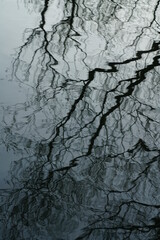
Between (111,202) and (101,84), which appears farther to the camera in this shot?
(101,84)

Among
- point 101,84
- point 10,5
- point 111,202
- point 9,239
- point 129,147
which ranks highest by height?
point 10,5

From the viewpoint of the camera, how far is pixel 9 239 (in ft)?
10.8

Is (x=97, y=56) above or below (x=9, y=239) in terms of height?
above

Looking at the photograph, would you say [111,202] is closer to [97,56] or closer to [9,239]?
[9,239]

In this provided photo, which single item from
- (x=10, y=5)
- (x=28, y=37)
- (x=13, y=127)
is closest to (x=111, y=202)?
(x=13, y=127)

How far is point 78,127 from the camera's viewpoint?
15.9 feet

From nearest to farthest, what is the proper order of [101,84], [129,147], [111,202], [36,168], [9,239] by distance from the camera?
[9,239] < [111,202] < [36,168] < [129,147] < [101,84]

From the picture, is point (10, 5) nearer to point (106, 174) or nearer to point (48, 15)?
point (48, 15)

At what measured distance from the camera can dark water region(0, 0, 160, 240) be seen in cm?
364

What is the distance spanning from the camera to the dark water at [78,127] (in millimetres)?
3637

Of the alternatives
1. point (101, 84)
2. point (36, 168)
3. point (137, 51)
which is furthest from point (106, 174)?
point (137, 51)

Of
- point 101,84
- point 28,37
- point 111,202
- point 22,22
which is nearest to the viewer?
point 111,202

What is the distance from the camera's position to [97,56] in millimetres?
6438

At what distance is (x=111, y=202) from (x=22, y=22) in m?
5.08
